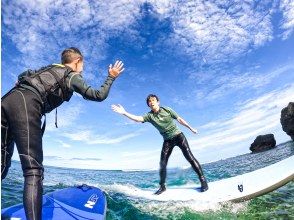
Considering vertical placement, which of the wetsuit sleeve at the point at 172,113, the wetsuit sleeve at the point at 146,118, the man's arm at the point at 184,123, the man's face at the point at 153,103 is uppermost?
the man's face at the point at 153,103

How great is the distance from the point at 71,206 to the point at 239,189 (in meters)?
4.73

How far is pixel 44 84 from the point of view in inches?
160

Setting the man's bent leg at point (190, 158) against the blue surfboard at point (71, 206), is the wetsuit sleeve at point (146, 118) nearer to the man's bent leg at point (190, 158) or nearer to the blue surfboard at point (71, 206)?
the man's bent leg at point (190, 158)

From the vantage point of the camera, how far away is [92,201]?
19.1 ft

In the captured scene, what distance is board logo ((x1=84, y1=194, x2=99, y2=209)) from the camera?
555cm

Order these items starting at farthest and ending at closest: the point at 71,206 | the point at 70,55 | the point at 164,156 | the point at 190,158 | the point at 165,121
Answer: the point at 164,156 < the point at 190,158 < the point at 165,121 < the point at 71,206 < the point at 70,55

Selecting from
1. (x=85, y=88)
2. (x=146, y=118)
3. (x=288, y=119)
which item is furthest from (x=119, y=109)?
(x=288, y=119)

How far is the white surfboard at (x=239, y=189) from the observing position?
8008 mm

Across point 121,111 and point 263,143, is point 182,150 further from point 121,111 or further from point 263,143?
point 263,143

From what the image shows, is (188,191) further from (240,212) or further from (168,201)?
(240,212)

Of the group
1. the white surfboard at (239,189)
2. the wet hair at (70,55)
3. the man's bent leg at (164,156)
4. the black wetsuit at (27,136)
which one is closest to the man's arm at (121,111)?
the man's bent leg at (164,156)

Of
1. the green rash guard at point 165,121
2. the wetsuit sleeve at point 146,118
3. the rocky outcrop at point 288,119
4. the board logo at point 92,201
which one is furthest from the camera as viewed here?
the rocky outcrop at point 288,119

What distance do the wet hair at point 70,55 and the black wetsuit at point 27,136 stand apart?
843 mm

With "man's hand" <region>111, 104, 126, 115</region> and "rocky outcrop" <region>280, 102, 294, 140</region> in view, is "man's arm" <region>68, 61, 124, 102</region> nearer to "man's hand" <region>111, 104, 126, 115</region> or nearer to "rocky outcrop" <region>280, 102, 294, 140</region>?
"man's hand" <region>111, 104, 126, 115</region>
